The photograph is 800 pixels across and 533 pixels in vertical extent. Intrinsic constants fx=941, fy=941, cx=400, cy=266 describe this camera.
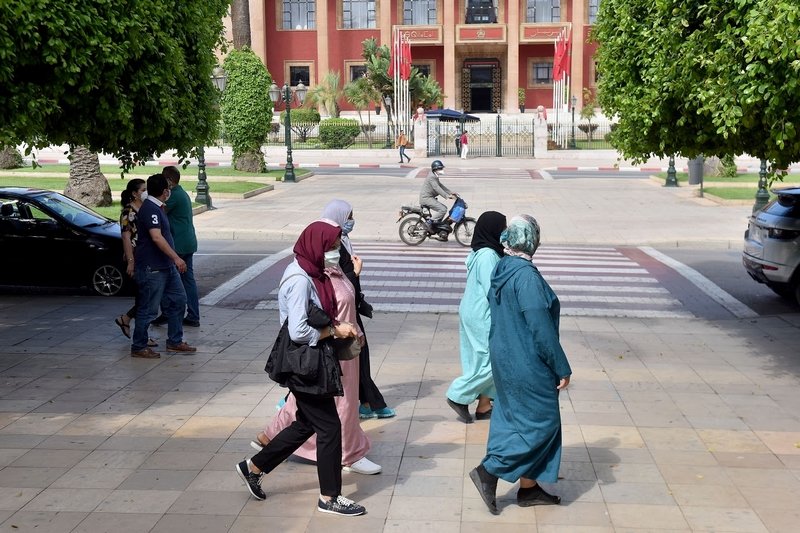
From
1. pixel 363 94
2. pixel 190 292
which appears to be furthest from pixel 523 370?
pixel 363 94

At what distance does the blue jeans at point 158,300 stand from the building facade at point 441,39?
168ft

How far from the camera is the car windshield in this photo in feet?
43.1

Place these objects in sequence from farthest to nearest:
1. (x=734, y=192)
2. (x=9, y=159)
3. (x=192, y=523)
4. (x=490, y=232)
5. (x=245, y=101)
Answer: (x=9, y=159) → (x=245, y=101) → (x=734, y=192) → (x=490, y=232) → (x=192, y=523)

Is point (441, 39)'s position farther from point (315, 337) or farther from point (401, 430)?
point (315, 337)

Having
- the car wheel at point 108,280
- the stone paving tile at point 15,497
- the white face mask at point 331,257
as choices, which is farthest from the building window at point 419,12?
the stone paving tile at point 15,497

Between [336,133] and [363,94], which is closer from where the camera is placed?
[336,133]

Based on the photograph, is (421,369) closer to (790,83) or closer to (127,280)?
(790,83)

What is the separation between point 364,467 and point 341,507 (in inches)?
28.4

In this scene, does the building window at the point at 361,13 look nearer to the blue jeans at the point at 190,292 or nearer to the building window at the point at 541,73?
the building window at the point at 541,73

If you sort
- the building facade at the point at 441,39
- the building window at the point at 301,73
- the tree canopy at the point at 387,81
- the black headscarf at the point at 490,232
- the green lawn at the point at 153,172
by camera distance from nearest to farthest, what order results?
the black headscarf at the point at 490,232, the green lawn at the point at 153,172, the tree canopy at the point at 387,81, the building facade at the point at 441,39, the building window at the point at 301,73

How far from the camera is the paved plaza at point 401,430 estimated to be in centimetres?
562

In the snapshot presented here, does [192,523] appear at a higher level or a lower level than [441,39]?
lower

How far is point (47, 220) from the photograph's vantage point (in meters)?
13.1

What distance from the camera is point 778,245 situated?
12.3 metres
